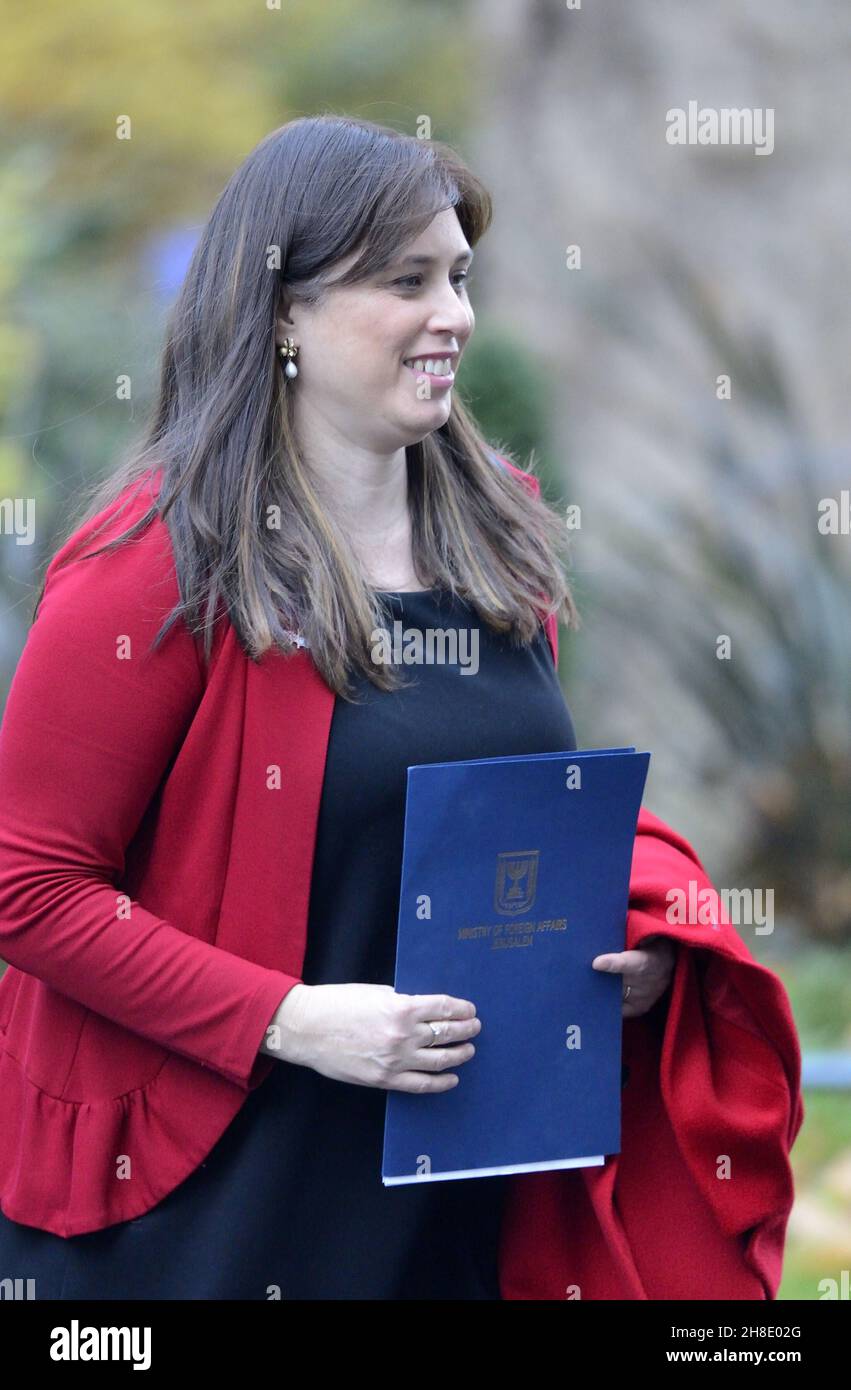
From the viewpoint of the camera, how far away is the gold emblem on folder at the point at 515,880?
1942 mm

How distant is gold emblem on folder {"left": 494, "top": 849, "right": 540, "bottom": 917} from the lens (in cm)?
194

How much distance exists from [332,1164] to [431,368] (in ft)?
3.22

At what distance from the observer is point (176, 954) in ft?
6.11

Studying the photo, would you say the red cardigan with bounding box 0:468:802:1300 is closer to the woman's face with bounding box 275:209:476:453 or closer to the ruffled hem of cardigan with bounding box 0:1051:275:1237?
the ruffled hem of cardigan with bounding box 0:1051:275:1237

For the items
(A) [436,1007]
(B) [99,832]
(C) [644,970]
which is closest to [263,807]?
(B) [99,832]

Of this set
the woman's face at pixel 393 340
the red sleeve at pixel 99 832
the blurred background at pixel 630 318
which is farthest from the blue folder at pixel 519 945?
the blurred background at pixel 630 318

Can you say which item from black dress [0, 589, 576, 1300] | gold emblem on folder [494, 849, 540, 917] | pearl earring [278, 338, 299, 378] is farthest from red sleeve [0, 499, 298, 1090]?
pearl earring [278, 338, 299, 378]

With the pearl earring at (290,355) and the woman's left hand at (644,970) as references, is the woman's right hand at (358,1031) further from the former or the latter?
the pearl earring at (290,355)

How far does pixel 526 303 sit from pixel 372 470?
6.18 metres

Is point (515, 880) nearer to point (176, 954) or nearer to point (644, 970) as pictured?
point (644, 970)

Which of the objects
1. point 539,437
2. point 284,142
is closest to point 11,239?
point 539,437

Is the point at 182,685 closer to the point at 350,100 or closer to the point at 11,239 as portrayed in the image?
the point at 11,239

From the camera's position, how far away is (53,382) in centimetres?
762

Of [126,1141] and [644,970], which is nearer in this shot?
[126,1141]
